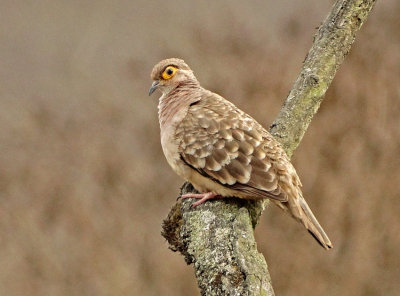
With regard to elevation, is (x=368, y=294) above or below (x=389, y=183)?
below

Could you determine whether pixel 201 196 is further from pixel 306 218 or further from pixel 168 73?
pixel 168 73

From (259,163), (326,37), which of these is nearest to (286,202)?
(259,163)

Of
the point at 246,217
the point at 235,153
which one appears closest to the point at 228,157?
the point at 235,153

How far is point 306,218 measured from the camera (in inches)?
149

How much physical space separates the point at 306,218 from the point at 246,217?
0.39m

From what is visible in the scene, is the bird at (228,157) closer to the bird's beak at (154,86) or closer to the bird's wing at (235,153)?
the bird's wing at (235,153)

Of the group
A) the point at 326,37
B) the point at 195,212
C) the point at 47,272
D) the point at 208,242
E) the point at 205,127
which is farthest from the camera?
the point at 47,272

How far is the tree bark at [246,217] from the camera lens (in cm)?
301

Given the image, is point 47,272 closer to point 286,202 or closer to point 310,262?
point 310,262

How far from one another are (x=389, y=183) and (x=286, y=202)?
5.10 m

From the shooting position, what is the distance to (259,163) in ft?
13.0

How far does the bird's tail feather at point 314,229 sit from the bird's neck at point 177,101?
1022 millimetres

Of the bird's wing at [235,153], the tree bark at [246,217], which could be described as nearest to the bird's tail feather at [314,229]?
the bird's wing at [235,153]

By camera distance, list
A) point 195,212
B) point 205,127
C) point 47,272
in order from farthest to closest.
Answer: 1. point 47,272
2. point 205,127
3. point 195,212
